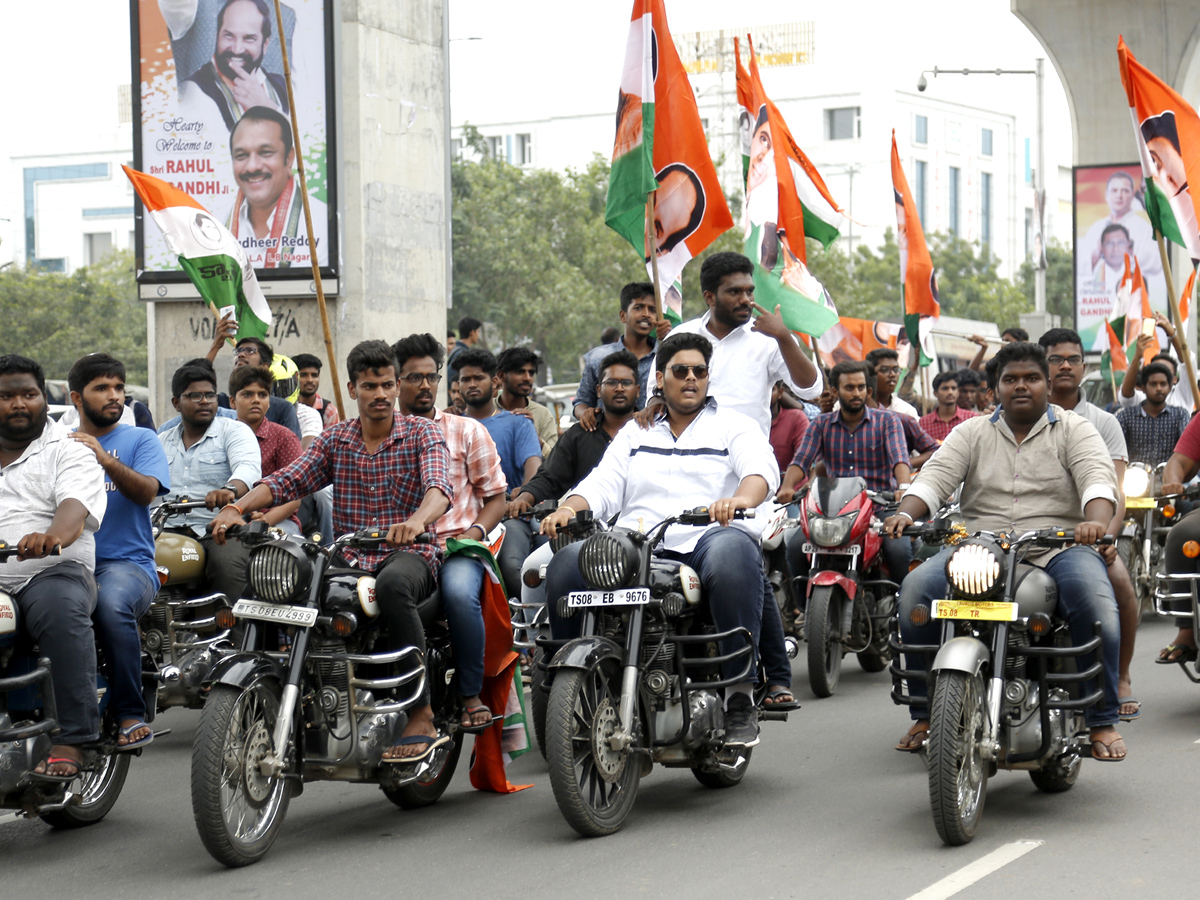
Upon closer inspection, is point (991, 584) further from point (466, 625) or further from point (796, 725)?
point (796, 725)

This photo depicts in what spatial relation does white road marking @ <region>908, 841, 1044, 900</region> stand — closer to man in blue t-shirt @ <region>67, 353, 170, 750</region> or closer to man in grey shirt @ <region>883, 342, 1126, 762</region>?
man in grey shirt @ <region>883, 342, 1126, 762</region>

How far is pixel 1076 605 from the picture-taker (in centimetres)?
617

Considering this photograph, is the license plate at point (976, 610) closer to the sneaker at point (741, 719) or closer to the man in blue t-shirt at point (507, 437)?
the sneaker at point (741, 719)

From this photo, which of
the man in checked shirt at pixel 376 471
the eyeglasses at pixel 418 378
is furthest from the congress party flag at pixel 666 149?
the man in checked shirt at pixel 376 471

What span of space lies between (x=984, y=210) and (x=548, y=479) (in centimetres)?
9526

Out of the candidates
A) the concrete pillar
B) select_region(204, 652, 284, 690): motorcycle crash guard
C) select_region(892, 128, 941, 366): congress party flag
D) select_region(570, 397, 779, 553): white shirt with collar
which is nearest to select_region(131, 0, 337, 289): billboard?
the concrete pillar

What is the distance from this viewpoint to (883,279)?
6719 cm

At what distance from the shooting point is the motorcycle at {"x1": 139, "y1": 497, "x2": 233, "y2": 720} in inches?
320

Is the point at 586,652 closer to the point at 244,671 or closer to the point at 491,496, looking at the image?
the point at 244,671

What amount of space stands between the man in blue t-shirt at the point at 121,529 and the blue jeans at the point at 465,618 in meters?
1.27

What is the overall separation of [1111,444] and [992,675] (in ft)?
11.2

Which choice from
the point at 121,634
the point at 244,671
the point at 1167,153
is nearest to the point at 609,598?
the point at 244,671

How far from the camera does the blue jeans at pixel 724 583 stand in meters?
6.46

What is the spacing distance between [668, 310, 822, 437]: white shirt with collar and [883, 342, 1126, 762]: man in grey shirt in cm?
157
